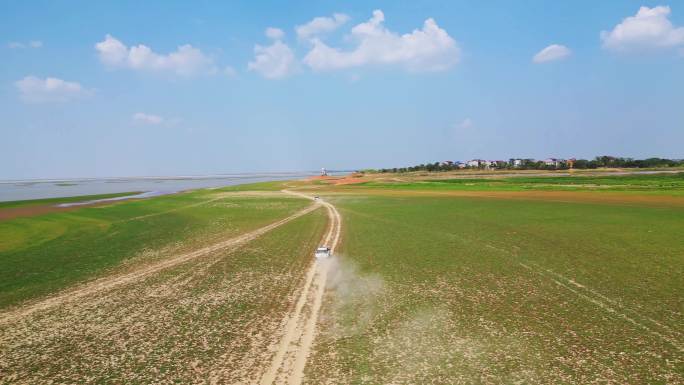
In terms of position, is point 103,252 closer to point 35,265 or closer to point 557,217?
point 35,265

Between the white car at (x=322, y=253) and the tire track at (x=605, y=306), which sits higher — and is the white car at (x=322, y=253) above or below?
above

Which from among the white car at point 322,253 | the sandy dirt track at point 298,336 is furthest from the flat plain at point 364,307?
the white car at point 322,253

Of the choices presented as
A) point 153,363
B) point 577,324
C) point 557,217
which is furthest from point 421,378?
point 557,217

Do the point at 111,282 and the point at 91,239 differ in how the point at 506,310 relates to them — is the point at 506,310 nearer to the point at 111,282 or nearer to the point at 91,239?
the point at 111,282

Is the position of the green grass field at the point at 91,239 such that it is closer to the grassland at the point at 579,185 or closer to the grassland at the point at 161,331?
the grassland at the point at 161,331

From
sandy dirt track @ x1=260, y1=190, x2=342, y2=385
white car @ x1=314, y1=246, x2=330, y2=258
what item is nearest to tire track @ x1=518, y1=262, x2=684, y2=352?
sandy dirt track @ x1=260, y1=190, x2=342, y2=385

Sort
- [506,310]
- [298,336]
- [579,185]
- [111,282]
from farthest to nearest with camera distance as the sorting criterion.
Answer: [579,185]
[111,282]
[506,310]
[298,336]

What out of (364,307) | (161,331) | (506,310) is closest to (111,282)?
(161,331)
